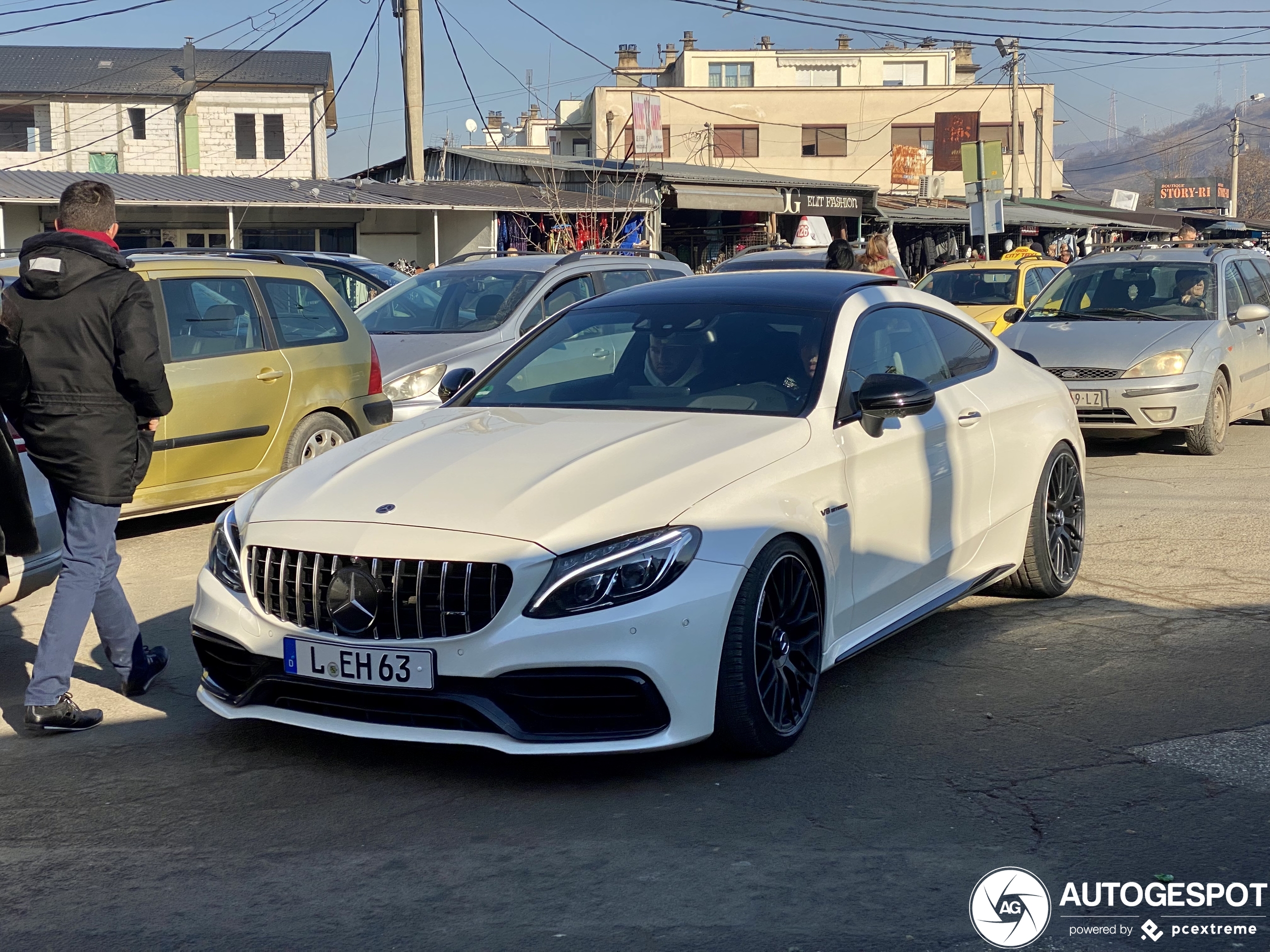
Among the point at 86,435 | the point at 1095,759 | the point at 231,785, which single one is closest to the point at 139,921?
the point at 231,785

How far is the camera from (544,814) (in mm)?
4070

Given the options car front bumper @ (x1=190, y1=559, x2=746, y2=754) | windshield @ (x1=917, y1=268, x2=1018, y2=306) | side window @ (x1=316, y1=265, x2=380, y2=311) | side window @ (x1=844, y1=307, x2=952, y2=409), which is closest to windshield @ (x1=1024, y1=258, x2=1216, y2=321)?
windshield @ (x1=917, y1=268, x2=1018, y2=306)

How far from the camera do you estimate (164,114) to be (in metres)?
52.4

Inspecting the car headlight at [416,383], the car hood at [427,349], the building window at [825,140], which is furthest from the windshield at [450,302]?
the building window at [825,140]

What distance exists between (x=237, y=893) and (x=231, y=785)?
2.81ft

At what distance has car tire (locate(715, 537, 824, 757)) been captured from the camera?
4270mm

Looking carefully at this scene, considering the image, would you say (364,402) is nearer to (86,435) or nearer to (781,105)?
(86,435)

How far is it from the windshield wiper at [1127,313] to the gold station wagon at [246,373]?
6.44 m

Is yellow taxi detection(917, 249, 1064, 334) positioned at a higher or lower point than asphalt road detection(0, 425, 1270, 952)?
higher

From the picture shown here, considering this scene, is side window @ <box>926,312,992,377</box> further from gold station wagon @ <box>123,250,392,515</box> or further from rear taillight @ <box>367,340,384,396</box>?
rear taillight @ <box>367,340,384,396</box>

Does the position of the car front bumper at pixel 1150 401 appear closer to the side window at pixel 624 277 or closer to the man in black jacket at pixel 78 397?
the side window at pixel 624 277

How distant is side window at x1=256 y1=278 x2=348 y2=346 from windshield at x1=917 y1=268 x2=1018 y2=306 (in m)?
10.1

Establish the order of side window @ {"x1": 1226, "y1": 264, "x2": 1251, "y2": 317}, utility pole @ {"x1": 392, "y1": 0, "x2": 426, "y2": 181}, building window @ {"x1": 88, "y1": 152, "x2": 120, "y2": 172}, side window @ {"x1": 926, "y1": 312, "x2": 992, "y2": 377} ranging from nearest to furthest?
side window @ {"x1": 926, "y1": 312, "x2": 992, "y2": 377}, side window @ {"x1": 1226, "y1": 264, "x2": 1251, "y2": 317}, utility pole @ {"x1": 392, "y1": 0, "x2": 426, "y2": 181}, building window @ {"x1": 88, "y1": 152, "x2": 120, "y2": 172}

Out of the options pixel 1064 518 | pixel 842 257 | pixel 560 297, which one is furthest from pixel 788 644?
pixel 842 257
